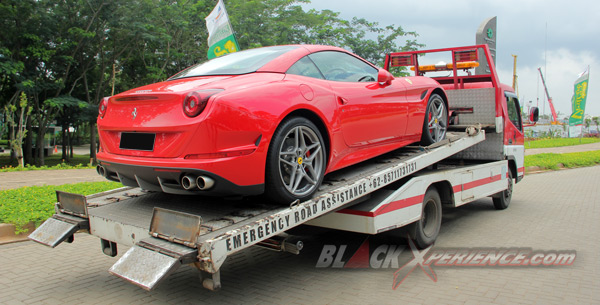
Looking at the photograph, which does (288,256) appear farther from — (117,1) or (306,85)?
(117,1)

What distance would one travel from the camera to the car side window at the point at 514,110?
7.93 meters

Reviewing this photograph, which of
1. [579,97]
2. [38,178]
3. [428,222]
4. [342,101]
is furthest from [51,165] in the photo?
[579,97]

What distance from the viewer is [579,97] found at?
1227 inches

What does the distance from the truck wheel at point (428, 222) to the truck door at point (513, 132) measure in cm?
277

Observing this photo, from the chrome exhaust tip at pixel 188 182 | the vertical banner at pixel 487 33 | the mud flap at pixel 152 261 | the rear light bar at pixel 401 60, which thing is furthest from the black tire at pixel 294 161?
the vertical banner at pixel 487 33

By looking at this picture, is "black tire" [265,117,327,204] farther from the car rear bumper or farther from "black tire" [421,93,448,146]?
"black tire" [421,93,448,146]

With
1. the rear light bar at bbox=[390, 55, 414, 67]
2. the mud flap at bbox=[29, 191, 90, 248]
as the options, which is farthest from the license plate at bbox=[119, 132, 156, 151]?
the rear light bar at bbox=[390, 55, 414, 67]

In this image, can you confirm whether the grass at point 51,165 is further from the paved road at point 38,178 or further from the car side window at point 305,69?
the car side window at point 305,69

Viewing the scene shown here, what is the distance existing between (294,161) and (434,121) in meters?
3.05

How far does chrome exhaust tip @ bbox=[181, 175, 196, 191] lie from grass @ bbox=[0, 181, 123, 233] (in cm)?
348

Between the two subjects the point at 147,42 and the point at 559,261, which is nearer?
the point at 559,261

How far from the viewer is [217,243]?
117 inches

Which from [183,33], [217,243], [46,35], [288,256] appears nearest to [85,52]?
[46,35]

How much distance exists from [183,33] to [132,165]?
2121cm
